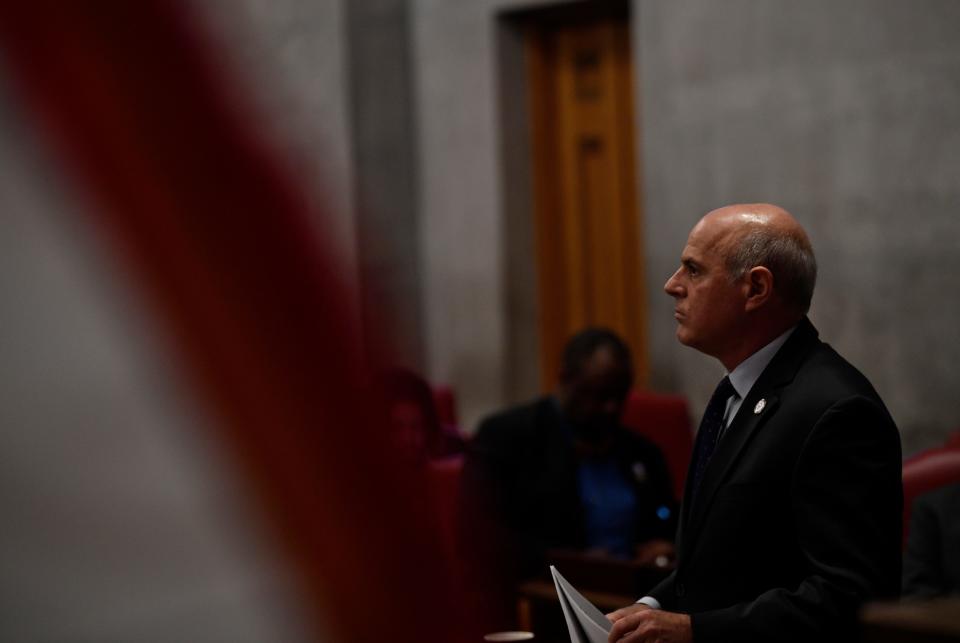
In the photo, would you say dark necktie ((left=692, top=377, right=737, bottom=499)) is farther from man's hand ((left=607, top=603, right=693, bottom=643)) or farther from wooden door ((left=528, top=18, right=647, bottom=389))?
wooden door ((left=528, top=18, right=647, bottom=389))

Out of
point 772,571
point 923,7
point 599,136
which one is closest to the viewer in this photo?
point 772,571

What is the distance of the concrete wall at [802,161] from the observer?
3758 mm

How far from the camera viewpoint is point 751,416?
1.52 meters

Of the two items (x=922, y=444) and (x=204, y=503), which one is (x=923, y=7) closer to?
(x=922, y=444)

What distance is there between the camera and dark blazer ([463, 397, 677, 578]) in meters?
2.83

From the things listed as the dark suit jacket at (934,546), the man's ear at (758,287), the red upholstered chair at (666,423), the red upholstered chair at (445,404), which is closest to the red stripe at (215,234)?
the man's ear at (758,287)

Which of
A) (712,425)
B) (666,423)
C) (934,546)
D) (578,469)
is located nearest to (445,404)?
(666,423)

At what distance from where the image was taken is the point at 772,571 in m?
1.47

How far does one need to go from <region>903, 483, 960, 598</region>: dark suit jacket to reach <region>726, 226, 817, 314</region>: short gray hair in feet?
3.63

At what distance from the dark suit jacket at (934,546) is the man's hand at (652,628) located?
3.83 ft

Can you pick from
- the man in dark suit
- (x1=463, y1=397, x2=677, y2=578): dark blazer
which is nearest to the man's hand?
the man in dark suit

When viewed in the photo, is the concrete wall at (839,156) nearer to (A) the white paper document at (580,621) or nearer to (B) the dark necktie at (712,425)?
(B) the dark necktie at (712,425)

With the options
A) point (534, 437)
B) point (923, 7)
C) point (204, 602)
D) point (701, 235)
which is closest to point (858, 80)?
point (923, 7)

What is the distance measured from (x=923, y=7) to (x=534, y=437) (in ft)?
6.84
